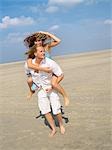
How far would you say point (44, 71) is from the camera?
655 centimetres

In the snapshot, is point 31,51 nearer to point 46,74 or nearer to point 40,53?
point 40,53

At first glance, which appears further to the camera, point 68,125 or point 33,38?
point 68,125

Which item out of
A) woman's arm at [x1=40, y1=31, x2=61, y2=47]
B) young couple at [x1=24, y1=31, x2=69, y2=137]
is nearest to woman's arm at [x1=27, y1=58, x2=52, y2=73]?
young couple at [x1=24, y1=31, x2=69, y2=137]

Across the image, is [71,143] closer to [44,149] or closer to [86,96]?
[44,149]

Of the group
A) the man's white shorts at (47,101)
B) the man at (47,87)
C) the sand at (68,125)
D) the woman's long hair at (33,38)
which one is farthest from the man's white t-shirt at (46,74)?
the sand at (68,125)

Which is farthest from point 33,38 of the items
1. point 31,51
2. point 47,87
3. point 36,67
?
point 47,87

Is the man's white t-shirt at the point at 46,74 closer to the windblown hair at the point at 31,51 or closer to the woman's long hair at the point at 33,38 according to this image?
the windblown hair at the point at 31,51

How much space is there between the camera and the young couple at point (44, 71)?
259 inches

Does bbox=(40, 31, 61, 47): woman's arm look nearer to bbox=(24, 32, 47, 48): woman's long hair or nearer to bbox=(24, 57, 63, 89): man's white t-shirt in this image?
bbox=(24, 32, 47, 48): woman's long hair

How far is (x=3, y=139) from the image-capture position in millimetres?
6684

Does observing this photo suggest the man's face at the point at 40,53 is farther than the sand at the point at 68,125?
Yes

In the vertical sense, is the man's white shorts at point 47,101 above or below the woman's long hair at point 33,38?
below

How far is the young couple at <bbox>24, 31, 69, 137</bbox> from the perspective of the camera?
259 inches

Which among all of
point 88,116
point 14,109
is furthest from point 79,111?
point 14,109
